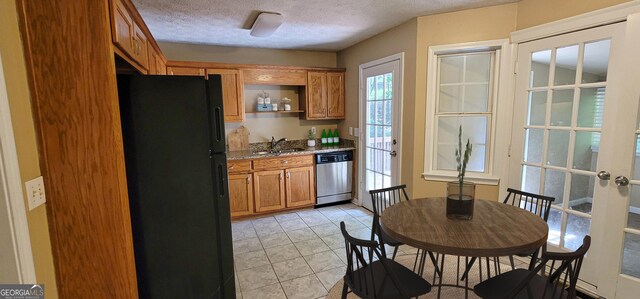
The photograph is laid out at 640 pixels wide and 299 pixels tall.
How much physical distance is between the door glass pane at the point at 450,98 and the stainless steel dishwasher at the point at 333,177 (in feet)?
5.56

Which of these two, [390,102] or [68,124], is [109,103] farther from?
[390,102]

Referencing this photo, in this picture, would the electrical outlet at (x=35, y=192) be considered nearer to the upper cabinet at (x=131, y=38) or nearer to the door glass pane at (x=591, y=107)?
the upper cabinet at (x=131, y=38)

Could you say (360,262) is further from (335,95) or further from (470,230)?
(335,95)

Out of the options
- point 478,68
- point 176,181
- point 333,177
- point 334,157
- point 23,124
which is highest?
point 478,68

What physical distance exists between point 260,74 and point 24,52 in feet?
9.93

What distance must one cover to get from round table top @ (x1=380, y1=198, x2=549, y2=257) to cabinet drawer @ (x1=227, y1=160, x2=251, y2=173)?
7.70 feet

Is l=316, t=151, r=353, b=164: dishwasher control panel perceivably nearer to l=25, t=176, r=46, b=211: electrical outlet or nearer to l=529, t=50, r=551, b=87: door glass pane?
l=529, t=50, r=551, b=87: door glass pane

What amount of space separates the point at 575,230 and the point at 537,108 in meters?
1.04

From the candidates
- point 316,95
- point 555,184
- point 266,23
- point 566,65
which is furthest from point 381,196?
point 316,95

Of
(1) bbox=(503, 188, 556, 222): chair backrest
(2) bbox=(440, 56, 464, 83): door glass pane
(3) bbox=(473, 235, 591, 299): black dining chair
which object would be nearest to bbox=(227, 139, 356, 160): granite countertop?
(2) bbox=(440, 56, 464, 83): door glass pane

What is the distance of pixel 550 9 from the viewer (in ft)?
7.91

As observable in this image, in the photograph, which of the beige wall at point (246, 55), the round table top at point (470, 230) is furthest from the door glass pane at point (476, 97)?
the beige wall at point (246, 55)

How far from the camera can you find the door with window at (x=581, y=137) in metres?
2.04

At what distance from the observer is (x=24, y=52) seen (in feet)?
4.27
